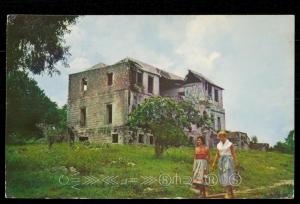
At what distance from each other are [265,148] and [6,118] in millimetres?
4787

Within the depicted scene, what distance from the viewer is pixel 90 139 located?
32.1ft

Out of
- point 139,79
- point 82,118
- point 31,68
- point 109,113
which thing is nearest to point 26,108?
point 31,68

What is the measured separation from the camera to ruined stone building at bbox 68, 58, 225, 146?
9.70 metres

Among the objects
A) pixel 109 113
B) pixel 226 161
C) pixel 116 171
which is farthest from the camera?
pixel 109 113

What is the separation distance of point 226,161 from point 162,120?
142 centimetres

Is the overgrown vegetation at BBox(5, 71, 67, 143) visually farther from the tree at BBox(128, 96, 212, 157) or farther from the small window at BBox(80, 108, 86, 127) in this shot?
the tree at BBox(128, 96, 212, 157)

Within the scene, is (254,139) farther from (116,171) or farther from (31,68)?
(31,68)

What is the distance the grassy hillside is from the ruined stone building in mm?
330

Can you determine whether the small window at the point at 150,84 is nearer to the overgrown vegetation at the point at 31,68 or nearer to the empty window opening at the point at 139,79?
the empty window opening at the point at 139,79

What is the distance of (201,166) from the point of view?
9.45m

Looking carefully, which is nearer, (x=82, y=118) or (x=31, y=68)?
(x=31, y=68)

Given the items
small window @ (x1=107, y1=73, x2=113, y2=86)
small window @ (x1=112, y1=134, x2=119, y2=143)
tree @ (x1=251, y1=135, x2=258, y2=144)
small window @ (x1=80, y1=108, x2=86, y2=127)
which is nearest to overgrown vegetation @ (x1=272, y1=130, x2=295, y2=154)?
tree @ (x1=251, y1=135, x2=258, y2=144)
